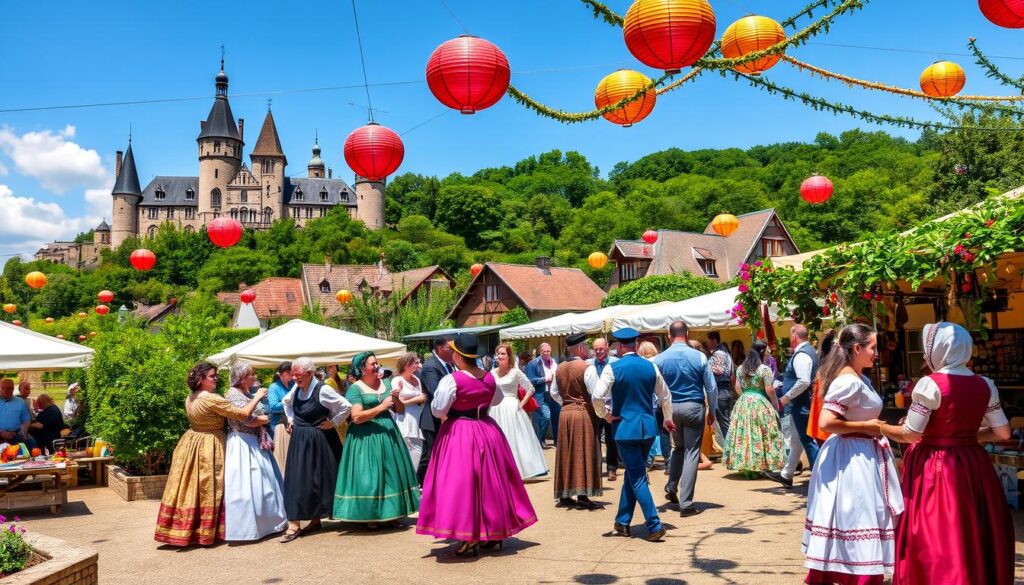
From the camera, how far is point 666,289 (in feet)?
112

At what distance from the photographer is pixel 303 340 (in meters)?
11.8

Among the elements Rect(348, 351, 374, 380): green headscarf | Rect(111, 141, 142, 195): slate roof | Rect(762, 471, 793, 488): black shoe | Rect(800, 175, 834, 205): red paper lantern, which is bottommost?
Rect(762, 471, 793, 488): black shoe

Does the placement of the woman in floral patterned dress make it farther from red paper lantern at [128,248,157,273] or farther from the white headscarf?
red paper lantern at [128,248,157,273]

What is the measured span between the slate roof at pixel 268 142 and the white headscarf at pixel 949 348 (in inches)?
4618

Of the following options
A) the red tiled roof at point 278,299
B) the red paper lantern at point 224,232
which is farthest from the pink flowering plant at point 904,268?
the red tiled roof at point 278,299

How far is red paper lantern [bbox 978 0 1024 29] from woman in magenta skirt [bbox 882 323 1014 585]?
2.68 meters

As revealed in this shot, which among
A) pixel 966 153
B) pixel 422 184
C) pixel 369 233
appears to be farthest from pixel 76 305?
pixel 966 153

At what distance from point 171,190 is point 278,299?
58.2m

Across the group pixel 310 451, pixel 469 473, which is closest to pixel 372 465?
pixel 310 451

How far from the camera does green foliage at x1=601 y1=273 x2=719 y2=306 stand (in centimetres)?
3384

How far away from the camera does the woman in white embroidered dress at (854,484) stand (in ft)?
14.2

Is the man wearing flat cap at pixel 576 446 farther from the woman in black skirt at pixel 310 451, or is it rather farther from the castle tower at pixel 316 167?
the castle tower at pixel 316 167

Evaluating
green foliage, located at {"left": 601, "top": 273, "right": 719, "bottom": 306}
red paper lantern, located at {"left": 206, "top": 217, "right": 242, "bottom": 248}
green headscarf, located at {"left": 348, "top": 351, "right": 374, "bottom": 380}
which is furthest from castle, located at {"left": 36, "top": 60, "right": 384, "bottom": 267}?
green headscarf, located at {"left": 348, "top": 351, "right": 374, "bottom": 380}

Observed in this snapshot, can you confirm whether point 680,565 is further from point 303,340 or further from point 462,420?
point 303,340
